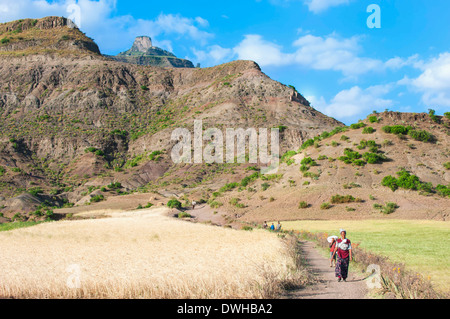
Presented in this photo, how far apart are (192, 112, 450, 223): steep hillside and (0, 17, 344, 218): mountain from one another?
19560 millimetres

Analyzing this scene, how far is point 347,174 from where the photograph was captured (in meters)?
54.7

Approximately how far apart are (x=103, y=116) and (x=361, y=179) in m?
78.8

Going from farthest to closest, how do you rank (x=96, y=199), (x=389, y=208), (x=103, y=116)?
Result: 1. (x=103, y=116)
2. (x=96, y=199)
3. (x=389, y=208)

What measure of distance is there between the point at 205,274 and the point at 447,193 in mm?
46307

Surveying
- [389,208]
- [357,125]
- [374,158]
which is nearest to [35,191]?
[374,158]

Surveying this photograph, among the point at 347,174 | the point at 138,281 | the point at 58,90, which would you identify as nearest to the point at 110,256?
the point at 138,281

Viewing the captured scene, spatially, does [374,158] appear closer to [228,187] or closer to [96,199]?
[228,187]

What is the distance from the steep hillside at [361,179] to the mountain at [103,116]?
1956 cm

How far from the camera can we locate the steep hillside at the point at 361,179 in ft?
152

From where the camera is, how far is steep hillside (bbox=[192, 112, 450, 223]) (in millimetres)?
46250

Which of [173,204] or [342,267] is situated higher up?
[342,267]

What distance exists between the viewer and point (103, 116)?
106125 mm

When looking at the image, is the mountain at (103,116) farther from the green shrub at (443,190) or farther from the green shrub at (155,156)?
the green shrub at (443,190)

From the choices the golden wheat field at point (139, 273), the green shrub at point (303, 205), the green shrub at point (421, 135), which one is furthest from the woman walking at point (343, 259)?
the green shrub at point (421, 135)
